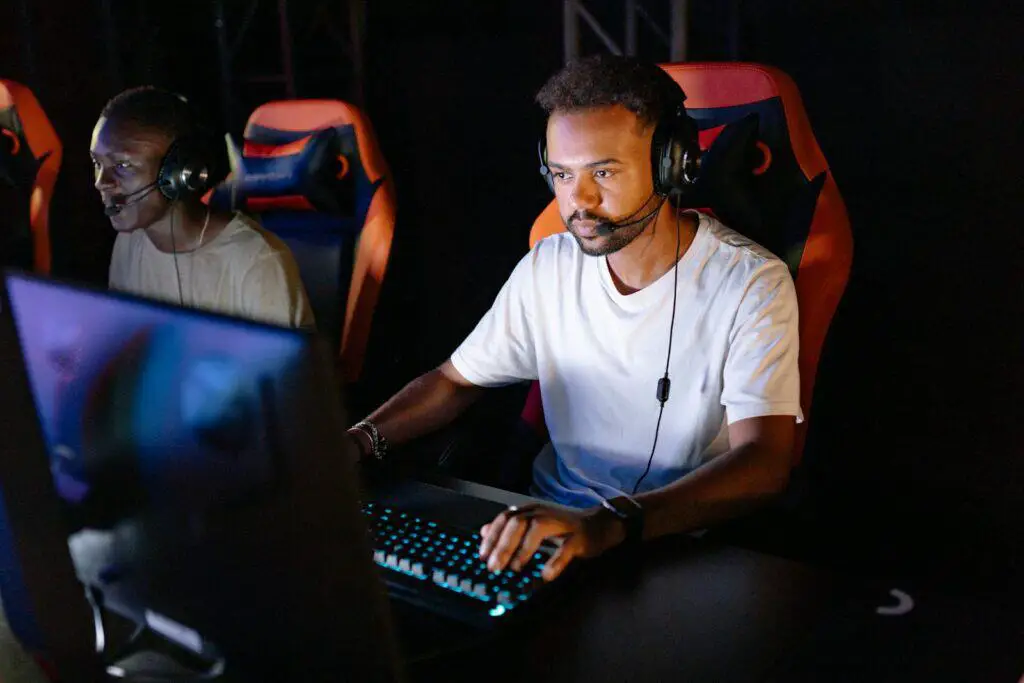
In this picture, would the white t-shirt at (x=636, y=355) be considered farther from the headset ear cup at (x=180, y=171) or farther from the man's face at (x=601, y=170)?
the headset ear cup at (x=180, y=171)

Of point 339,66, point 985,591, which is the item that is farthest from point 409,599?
point 339,66

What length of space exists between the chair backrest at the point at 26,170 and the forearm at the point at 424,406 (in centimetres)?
152

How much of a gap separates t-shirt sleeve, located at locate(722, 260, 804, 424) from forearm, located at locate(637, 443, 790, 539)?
2.8 inches

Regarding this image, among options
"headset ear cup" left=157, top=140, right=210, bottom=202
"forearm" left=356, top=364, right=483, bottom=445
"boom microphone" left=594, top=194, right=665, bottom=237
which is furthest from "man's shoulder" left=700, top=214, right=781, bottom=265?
"headset ear cup" left=157, top=140, right=210, bottom=202

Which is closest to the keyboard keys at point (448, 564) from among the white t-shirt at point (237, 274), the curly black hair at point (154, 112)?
the white t-shirt at point (237, 274)

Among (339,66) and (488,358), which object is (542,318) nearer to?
(488,358)

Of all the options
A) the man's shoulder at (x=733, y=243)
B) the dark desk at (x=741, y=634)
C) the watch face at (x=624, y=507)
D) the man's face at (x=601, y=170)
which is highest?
the man's face at (x=601, y=170)

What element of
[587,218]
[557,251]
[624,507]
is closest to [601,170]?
[587,218]

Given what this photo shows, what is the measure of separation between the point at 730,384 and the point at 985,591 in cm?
131

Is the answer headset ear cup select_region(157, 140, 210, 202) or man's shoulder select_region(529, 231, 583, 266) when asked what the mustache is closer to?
man's shoulder select_region(529, 231, 583, 266)

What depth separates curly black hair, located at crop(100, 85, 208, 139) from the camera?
194 cm

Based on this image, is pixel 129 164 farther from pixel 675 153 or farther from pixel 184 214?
pixel 675 153

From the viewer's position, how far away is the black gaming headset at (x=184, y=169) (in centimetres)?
191

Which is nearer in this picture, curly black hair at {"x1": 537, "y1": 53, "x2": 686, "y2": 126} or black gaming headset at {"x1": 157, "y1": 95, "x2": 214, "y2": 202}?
curly black hair at {"x1": 537, "y1": 53, "x2": 686, "y2": 126}
